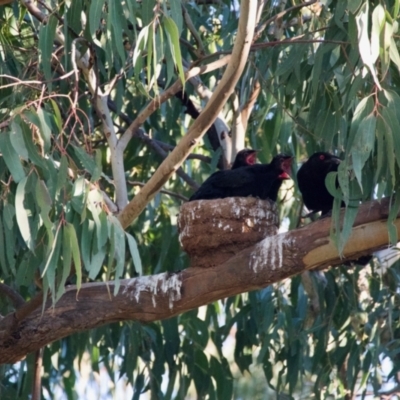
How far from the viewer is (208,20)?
5613 millimetres

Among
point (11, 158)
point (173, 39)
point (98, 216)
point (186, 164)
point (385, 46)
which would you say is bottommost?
point (186, 164)

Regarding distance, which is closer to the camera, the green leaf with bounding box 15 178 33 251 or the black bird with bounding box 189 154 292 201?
the green leaf with bounding box 15 178 33 251

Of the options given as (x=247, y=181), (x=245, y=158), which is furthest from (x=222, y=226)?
(x=245, y=158)

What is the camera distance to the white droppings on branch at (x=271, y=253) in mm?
3642

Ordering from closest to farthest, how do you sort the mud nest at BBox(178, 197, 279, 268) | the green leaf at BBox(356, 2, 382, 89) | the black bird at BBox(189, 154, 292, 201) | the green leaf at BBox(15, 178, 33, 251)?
the green leaf at BBox(356, 2, 382, 89) < the green leaf at BBox(15, 178, 33, 251) < the mud nest at BBox(178, 197, 279, 268) < the black bird at BBox(189, 154, 292, 201)

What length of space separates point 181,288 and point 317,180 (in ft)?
4.37

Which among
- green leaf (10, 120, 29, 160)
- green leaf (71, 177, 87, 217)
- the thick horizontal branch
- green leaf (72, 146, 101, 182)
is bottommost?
the thick horizontal branch

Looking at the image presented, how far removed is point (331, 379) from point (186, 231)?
178cm

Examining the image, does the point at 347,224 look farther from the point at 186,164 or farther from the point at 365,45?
the point at 186,164

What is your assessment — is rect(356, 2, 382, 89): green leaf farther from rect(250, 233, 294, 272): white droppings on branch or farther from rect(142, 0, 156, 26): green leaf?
rect(250, 233, 294, 272): white droppings on branch

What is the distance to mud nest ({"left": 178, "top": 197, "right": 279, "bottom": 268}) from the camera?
405cm

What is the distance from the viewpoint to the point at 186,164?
6.49 m

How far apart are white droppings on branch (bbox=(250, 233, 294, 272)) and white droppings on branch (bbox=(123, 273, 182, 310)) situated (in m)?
0.36

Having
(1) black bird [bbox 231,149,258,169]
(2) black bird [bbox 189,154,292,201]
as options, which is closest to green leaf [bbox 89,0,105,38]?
(2) black bird [bbox 189,154,292,201]
